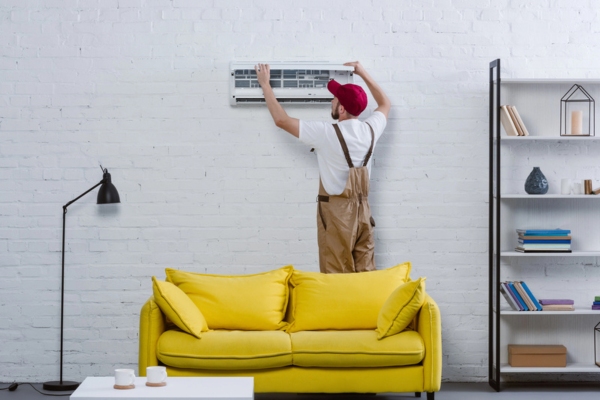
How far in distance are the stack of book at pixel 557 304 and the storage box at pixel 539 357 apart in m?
0.29

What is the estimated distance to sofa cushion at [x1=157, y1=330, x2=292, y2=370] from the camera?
4.51 metres

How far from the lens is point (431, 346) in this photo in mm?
4555

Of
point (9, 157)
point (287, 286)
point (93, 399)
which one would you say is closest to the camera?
point (93, 399)

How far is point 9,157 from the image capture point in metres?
5.58

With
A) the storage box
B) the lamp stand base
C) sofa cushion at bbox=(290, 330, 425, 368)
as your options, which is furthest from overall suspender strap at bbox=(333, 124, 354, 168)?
the lamp stand base

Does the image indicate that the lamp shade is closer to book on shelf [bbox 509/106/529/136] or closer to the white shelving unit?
the white shelving unit

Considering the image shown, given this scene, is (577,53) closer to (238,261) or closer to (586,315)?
(586,315)

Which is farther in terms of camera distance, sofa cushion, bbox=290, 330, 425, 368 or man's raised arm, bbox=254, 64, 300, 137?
man's raised arm, bbox=254, 64, 300, 137

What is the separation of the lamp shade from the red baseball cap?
163 centimetres

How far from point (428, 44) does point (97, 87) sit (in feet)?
7.85

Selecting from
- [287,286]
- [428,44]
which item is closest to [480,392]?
[287,286]

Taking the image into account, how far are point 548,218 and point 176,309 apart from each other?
2.80m

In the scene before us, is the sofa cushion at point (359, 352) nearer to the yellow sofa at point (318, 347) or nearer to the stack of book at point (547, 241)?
the yellow sofa at point (318, 347)

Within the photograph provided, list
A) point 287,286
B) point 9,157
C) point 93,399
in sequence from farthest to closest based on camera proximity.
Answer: point 9,157 < point 287,286 < point 93,399
